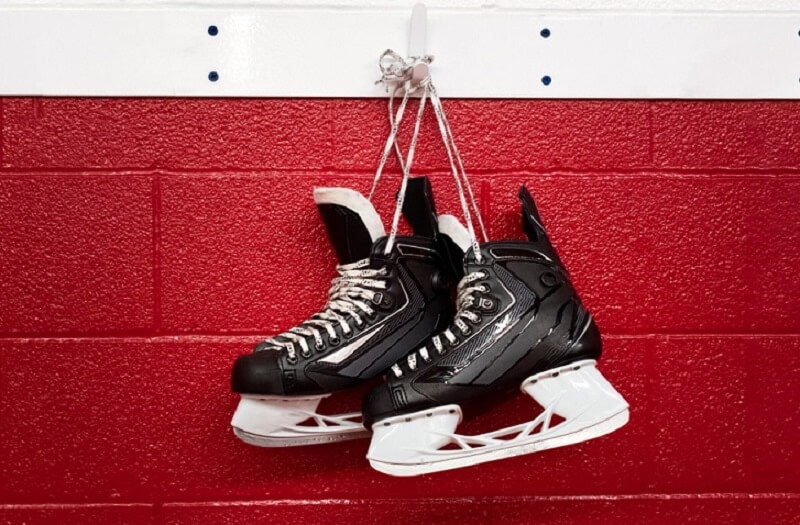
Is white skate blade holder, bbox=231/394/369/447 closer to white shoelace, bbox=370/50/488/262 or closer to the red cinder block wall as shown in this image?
the red cinder block wall

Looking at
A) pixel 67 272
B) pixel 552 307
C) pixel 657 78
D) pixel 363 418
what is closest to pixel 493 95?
pixel 657 78

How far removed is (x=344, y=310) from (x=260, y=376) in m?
0.17

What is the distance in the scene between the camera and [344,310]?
1.18 meters

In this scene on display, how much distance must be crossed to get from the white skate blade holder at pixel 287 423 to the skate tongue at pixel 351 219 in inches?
10.0

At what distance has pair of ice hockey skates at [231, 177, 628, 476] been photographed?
3.59 feet

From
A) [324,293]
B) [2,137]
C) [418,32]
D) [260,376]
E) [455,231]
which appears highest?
[418,32]

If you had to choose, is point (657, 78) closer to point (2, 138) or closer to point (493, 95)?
point (493, 95)

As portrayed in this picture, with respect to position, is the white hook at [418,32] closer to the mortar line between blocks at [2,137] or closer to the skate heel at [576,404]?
the skate heel at [576,404]

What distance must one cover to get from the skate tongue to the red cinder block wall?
96 mm

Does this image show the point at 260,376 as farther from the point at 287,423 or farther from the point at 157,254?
the point at 157,254

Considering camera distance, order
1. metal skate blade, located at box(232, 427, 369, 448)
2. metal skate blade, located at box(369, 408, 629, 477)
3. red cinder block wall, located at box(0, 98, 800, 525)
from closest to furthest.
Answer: metal skate blade, located at box(369, 408, 629, 477) → metal skate blade, located at box(232, 427, 369, 448) → red cinder block wall, located at box(0, 98, 800, 525)

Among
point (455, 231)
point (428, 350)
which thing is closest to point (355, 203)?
point (455, 231)

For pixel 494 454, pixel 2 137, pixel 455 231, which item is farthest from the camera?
pixel 2 137

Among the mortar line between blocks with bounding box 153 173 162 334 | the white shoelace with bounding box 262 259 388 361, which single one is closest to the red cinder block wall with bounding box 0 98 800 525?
the mortar line between blocks with bounding box 153 173 162 334
